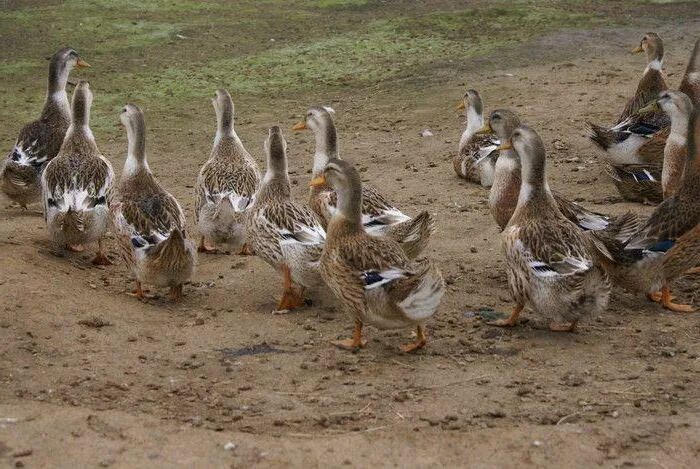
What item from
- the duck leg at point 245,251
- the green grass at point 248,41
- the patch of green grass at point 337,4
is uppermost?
the patch of green grass at point 337,4

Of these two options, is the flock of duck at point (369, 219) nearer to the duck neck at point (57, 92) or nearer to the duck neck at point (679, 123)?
the duck neck at point (679, 123)

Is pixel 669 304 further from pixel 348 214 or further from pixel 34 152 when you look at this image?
pixel 34 152

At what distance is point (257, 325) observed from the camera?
7105 mm

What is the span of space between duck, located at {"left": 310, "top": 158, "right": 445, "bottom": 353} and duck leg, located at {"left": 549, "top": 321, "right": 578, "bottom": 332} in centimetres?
85

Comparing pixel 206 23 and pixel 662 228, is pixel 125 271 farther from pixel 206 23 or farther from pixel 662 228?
pixel 206 23

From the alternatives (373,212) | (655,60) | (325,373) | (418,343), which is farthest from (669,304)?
(655,60)

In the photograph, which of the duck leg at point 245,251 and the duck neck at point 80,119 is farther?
the duck neck at point 80,119

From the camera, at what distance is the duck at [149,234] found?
24.5 feet

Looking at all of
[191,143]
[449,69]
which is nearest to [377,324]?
[191,143]

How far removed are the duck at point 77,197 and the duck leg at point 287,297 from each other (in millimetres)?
1663

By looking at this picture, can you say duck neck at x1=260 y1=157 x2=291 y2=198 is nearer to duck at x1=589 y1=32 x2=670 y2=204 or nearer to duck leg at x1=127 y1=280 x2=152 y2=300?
duck leg at x1=127 y1=280 x2=152 y2=300

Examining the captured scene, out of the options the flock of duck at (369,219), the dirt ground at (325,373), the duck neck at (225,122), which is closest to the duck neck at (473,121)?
the flock of duck at (369,219)

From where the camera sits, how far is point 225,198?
8.60m

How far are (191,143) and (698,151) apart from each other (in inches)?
228
